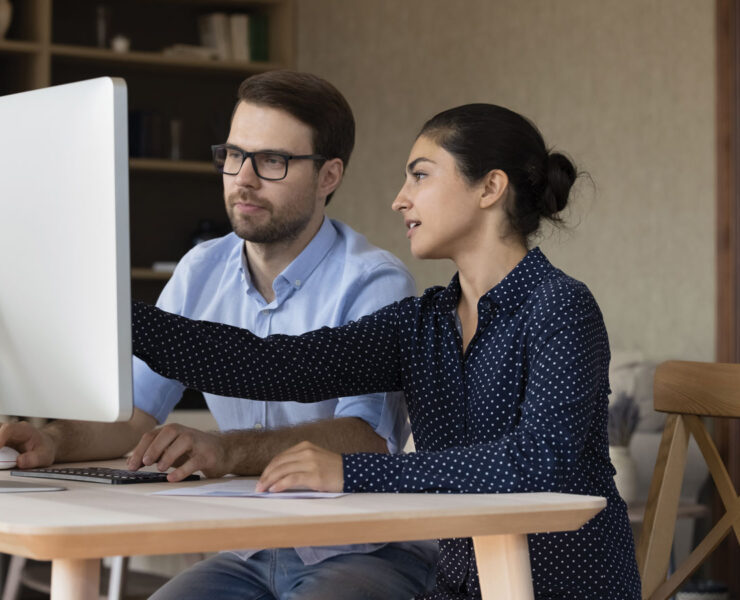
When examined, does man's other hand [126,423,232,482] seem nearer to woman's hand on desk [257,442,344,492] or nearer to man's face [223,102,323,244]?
woman's hand on desk [257,442,344,492]

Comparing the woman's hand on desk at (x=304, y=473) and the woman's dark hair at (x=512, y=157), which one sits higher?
the woman's dark hair at (x=512, y=157)

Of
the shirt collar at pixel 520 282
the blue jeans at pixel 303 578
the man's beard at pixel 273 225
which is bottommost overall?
the blue jeans at pixel 303 578

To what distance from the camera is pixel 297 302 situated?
191 cm

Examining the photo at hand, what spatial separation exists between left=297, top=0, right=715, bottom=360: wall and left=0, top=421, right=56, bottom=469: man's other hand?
2.58 meters

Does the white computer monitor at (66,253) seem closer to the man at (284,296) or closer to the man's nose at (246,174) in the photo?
the man at (284,296)

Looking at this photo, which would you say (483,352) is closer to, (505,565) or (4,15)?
(505,565)

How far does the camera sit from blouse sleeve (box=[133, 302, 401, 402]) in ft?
5.17

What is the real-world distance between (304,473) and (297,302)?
0.70 meters

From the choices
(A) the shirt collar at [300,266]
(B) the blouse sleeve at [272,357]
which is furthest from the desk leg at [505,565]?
(A) the shirt collar at [300,266]

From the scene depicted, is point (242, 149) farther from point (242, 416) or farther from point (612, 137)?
point (612, 137)

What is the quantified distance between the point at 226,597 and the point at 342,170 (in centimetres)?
76

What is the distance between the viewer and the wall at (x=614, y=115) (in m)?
3.79

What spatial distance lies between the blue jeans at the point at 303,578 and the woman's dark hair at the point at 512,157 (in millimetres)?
498

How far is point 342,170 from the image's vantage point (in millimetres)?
2062
